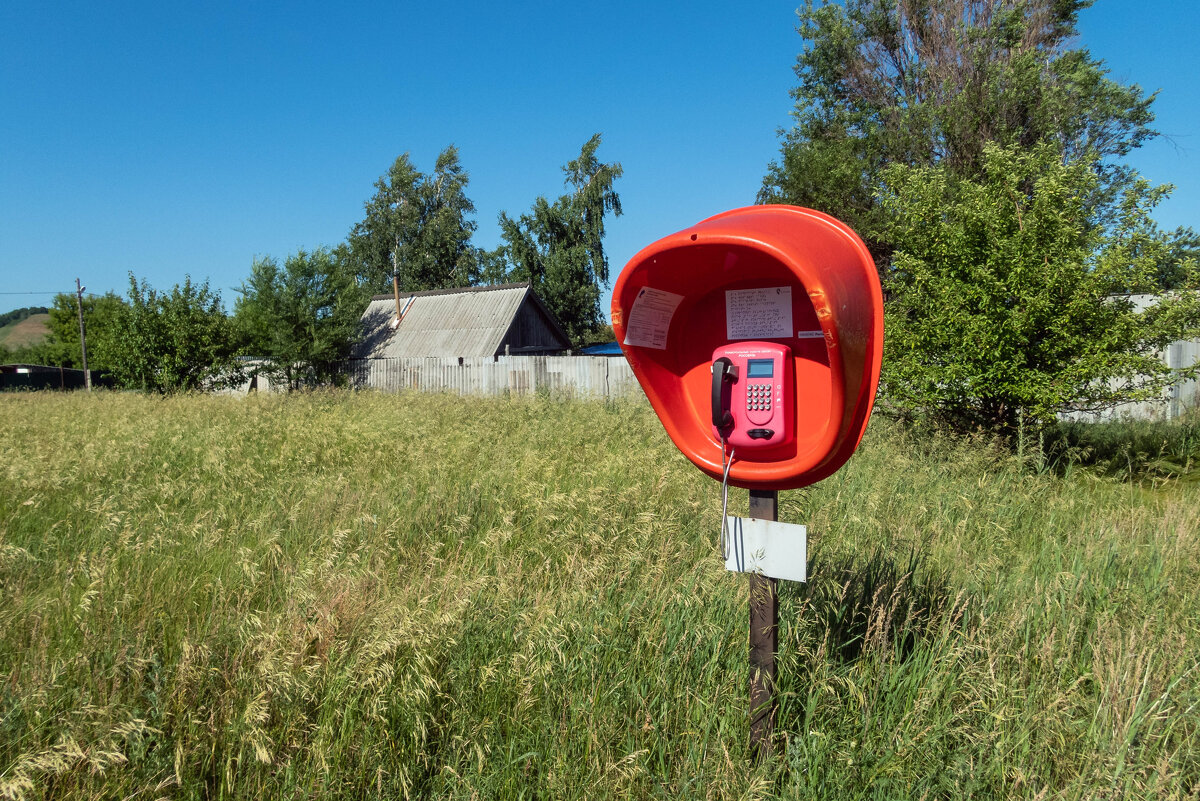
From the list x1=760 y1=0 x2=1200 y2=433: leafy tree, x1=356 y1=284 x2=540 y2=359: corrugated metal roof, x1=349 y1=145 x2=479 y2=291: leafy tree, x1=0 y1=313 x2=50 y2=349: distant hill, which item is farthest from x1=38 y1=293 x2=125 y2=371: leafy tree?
x1=0 y1=313 x2=50 y2=349: distant hill

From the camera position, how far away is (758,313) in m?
2.22

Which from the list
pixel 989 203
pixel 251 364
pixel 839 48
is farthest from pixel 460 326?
pixel 989 203

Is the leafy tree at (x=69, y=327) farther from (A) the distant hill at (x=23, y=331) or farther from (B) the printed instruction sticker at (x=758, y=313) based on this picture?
(A) the distant hill at (x=23, y=331)

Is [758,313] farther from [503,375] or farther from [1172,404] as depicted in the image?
[503,375]

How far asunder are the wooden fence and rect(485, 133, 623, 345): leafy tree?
13.5 metres

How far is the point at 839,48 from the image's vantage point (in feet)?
66.8

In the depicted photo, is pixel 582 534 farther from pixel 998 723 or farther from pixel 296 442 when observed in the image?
pixel 296 442

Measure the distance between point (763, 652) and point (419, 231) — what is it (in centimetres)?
3949

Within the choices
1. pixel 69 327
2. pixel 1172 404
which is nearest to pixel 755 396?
pixel 1172 404

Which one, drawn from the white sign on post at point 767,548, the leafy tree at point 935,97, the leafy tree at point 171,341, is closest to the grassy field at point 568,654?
the white sign on post at point 767,548

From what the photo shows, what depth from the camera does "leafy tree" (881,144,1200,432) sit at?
6.18 m

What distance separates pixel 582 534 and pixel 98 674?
7.04 ft

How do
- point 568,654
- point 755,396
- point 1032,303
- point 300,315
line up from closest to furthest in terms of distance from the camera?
point 755,396 < point 568,654 < point 1032,303 < point 300,315

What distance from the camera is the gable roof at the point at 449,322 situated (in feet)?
82.3
